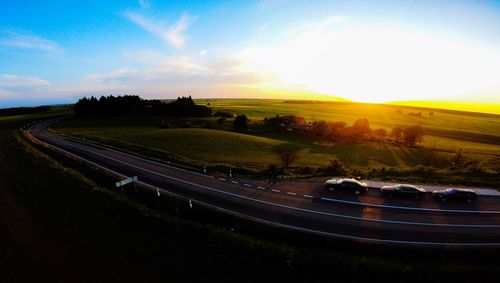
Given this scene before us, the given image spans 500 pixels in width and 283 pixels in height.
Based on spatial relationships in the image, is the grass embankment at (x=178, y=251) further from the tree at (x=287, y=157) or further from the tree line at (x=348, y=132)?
the tree line at (x=348, y=132)

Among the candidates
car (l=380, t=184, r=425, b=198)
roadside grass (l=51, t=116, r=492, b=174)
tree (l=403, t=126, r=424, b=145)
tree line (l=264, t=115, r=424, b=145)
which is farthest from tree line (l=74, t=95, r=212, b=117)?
car (l=380, t=184, r=425, b=198)

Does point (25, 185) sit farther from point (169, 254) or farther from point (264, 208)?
point (264, 208)

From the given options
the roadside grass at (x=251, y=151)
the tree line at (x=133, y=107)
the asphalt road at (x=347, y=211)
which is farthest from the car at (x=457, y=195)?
the tree line at (x=133, y=107)

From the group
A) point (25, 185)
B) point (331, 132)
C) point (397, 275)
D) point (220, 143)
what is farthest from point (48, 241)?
point (331, 132)

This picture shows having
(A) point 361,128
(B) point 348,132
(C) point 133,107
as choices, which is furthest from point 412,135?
(C) point 133,107

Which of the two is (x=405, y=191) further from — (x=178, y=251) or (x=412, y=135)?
(x=412, y=135)

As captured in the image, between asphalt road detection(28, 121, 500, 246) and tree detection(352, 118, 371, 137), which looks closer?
asphalt road detection(28, 121, 500, 246)

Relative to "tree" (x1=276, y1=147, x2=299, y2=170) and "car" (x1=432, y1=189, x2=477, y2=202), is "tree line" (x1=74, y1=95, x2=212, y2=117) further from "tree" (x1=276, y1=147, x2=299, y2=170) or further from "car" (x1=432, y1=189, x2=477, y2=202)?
"car" (x1=432, y1=189, x2=477, y2=202)
